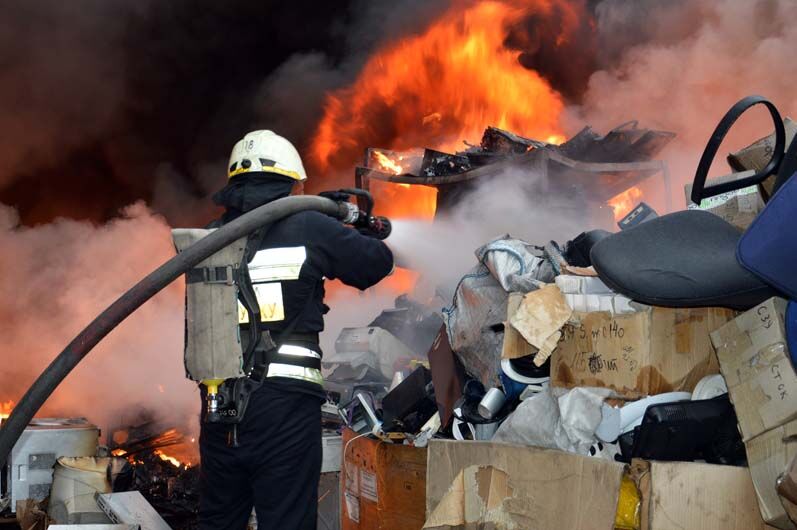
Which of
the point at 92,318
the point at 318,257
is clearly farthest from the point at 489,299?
the point at 92,318

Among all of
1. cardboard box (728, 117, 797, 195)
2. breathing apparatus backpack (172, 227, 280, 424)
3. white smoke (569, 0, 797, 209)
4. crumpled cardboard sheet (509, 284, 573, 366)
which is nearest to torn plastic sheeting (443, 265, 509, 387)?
crumpled cardboard sheet (509, 284, 573, 366)

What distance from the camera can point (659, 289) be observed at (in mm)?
1962

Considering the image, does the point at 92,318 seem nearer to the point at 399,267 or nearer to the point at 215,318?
the point at 399,267

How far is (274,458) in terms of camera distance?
2.80 metres

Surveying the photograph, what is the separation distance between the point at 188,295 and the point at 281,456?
750 mm

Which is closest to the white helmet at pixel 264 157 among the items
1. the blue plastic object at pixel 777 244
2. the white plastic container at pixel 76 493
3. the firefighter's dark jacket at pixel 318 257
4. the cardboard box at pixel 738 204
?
the firefighter's dark jacket at pixel 318 257

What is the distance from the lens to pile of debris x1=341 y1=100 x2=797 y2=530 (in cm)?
190

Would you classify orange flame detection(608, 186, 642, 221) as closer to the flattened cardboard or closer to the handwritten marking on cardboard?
the handwritten marking on cardboard

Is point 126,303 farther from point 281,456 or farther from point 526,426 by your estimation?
point 526,426

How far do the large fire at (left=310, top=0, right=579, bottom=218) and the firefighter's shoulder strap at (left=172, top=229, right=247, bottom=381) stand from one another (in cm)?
716

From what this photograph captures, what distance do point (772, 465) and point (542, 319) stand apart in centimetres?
88

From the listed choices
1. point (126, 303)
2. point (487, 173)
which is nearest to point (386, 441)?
point (126, 303)

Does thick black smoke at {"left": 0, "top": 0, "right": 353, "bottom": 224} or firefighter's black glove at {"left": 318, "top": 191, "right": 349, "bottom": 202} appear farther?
thick black smoke at {"left": 0, "top": 0, "right": 353, "bottom": 224}

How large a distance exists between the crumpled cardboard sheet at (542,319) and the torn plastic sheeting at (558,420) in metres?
0.15
